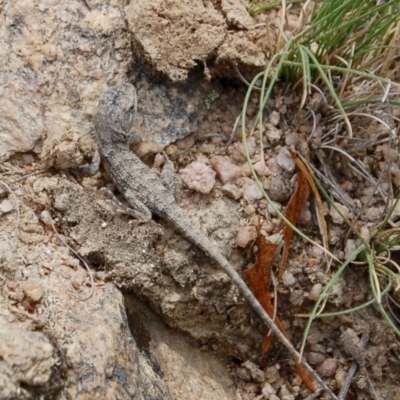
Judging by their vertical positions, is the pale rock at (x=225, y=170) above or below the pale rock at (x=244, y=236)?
above

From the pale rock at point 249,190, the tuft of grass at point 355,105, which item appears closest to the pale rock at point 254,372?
the tuft of grass at point 355,105

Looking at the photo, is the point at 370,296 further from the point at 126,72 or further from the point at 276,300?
the point at 126,72

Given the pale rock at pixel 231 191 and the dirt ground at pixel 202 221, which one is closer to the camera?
the dirt ground at pixel 202 221

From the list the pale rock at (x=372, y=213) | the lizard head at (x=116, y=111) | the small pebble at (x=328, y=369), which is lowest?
the small pebble at (x=328, y=369)

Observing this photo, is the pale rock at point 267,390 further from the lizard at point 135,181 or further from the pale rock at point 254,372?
the lizard at point 135,181

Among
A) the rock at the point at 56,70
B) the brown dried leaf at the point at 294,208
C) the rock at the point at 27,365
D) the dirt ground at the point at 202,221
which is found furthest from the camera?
the brown dried leaf at the point at 294,208

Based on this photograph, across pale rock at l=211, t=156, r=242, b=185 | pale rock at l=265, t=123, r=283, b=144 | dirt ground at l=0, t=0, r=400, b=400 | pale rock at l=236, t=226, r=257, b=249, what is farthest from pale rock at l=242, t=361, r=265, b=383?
pale rock at l=265, t=123, r=283, b=144

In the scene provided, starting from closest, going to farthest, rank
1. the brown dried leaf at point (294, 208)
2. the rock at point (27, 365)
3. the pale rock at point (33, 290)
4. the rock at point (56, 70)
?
the rock at point (27, 365) < the pale rock at point (33, 290) < the rock at point (56, 70) < the brown dried leaf at point (294, 208)
